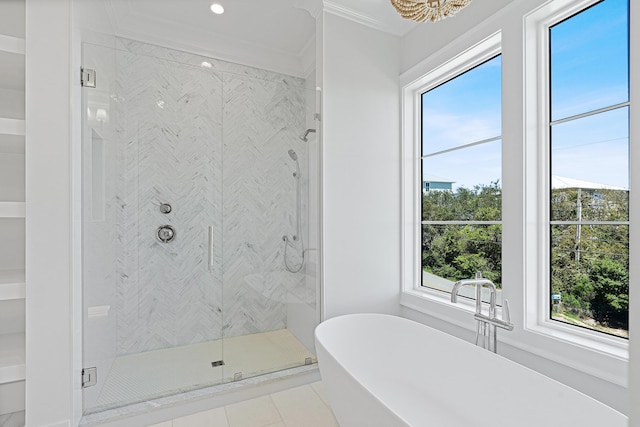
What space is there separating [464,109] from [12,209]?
9.30 ft

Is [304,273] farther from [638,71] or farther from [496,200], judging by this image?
[638,71]

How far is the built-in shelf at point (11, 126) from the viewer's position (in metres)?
1.67

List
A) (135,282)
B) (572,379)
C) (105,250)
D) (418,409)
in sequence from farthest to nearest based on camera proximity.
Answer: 1. (135,282)
2. (105,250)
3. (418,409)
4. (572,379)

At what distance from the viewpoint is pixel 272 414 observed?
2053 millimetres

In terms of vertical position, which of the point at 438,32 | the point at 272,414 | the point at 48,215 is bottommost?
the point at 272,414

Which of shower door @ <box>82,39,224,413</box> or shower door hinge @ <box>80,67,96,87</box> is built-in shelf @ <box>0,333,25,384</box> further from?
shower door hinge @ <box>80,67,96,87</box>

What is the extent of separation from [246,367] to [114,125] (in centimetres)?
184

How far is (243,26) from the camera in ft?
9.43

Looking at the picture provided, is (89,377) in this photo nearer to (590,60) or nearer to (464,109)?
(464,109)

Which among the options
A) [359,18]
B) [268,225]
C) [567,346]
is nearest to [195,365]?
[268,225]

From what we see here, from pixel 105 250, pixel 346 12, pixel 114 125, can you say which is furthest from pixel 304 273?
pixel 346 12

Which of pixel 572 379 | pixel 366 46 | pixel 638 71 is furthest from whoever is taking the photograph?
pixel 366 46

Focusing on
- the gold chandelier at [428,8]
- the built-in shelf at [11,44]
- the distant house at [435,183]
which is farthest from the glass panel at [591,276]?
the built-in shelf at [11,44]

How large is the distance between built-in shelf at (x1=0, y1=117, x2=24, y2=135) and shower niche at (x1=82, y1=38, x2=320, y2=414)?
0.30 metres
